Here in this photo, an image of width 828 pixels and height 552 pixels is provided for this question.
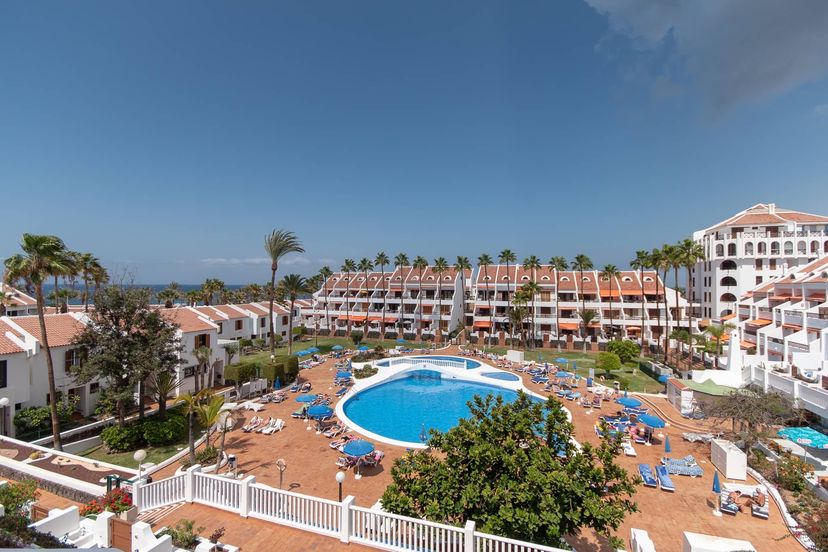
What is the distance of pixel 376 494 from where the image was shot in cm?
1714

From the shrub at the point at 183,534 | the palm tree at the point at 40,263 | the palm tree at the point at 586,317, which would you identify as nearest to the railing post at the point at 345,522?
the shrub at the point at 183,534

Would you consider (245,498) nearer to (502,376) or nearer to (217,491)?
(217,491)

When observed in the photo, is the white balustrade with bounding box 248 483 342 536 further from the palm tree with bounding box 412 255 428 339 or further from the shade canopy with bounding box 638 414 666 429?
the palm tree with bounding box 412 255 428 339

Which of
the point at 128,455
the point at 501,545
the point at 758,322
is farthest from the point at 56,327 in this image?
the point at 758,322

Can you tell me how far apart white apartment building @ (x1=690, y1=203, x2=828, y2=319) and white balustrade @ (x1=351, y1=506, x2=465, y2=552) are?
216 ft

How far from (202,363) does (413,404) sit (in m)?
17.6

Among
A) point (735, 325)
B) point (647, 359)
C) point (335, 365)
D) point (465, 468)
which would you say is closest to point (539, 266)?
point (647, 359)

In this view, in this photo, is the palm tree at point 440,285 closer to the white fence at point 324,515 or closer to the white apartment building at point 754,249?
the white apartment building at point 754,249

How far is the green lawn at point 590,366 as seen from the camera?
3697 centimetres

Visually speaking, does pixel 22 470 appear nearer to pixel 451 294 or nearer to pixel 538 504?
pixel 538 504

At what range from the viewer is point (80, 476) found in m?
15.1

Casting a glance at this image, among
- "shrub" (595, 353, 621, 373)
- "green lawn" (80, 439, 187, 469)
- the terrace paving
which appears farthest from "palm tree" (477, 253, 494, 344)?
"green lawn" (80, 439, 187, 469)

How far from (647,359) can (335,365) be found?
130ft

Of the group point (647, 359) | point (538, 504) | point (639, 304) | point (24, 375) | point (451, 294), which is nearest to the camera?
point (538, 504)
